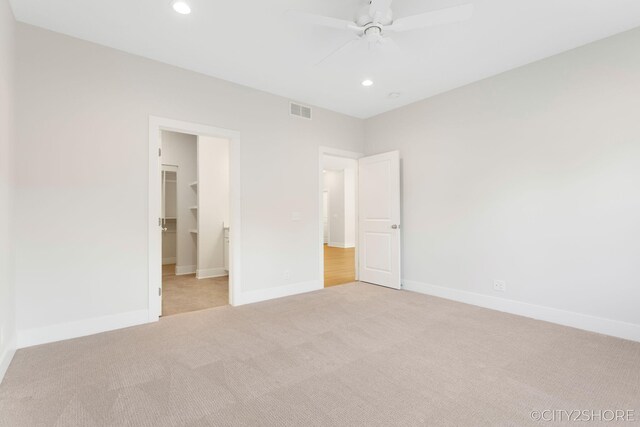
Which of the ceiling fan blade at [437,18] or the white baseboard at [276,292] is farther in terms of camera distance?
the white baseboard at [276,292]

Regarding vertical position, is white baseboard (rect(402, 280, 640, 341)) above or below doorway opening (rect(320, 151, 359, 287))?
below

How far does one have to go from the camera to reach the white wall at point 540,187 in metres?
2.83

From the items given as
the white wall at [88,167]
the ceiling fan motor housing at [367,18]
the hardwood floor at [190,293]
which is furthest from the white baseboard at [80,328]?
the ceiling fan motor housing at [367,18]

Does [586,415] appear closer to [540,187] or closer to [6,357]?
[540,187]

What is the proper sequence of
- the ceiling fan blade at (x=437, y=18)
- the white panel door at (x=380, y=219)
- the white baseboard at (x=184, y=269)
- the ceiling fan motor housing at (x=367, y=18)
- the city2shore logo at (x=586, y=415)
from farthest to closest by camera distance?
the white baseboard at (x=184, y=269), the white panel door at (x=380, y=219), the ceiling fan motor housing at (x=367, y=18), the ceiling fan blade at (x=437, y=18), the city2shore logo at (x=586, y=415)

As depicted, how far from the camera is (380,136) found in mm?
5121

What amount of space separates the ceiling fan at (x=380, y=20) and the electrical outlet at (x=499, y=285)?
2898 millimetres

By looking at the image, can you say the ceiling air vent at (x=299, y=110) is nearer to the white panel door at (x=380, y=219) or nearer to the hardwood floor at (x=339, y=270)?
the white panel door at (x=380, y=219)

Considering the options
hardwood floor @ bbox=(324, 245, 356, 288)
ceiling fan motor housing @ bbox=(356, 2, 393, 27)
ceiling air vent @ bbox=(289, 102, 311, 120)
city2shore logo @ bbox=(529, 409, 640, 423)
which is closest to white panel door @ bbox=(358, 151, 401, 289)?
hardwood floor @ bbox=(324, 245, 356, 288)

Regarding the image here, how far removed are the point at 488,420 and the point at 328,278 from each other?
3.96 meters

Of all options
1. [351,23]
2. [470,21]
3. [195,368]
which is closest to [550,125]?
[470,21]

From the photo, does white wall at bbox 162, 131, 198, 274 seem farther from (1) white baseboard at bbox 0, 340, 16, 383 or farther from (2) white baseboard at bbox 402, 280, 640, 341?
(2) white baseboard at bbox 402, 280, 640, 341

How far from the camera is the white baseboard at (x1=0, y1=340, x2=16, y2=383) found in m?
2.12

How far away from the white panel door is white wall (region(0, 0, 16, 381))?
4.25 metres
